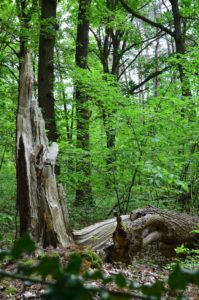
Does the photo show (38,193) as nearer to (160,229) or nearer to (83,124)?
(160,229)

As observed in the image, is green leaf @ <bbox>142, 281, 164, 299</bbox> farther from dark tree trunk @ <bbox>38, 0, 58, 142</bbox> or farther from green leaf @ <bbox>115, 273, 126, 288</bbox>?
dark tree trunk @ <bbox>38, 0, 58, 142</bbox>

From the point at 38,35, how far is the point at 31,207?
5.72 m

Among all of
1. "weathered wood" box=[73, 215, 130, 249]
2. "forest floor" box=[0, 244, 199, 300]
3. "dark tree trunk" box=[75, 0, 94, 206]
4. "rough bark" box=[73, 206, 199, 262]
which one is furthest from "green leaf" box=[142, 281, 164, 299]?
"dark tree trunk" box=[75, 0, 94, 206]

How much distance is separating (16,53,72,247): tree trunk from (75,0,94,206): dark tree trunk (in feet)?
7.12

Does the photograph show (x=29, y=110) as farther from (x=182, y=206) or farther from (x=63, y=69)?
(x=182, y=206)

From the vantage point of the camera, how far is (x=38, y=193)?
514cm

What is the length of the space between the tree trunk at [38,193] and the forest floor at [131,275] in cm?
36

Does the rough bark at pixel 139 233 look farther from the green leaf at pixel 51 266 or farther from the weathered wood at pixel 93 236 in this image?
the green leaf at pixel 51 266

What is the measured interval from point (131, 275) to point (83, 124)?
19.1ft

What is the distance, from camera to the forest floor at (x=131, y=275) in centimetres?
339

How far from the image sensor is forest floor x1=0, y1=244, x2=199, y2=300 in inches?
133

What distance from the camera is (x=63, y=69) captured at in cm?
948

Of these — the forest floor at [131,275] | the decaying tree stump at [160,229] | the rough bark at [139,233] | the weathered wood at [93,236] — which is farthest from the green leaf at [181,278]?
the decaying tree stump at [160,229]

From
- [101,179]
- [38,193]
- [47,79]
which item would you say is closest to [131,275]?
[38,193]
